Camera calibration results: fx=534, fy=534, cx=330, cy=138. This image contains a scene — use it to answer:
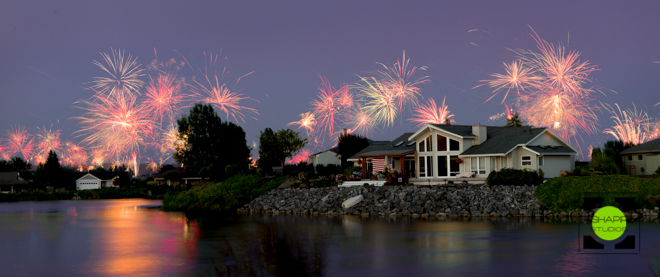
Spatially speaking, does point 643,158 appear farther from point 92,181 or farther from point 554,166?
point 92,181

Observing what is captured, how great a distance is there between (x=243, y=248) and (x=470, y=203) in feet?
55.0

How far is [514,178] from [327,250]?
19386mm

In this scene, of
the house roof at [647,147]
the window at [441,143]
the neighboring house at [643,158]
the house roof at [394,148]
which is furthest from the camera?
the house roof at [647,147]

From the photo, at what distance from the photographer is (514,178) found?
34344 mm

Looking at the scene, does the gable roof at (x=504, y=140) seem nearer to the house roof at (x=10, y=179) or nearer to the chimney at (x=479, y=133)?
the chimney at (x=479, y=133)

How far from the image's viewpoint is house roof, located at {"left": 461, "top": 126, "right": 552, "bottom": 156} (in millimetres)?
40812

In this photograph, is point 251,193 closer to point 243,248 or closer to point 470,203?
point 470,203

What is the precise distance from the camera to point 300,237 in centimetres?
2308

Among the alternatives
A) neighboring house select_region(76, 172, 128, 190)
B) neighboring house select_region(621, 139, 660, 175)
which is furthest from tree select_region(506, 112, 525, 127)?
neighboring house select_region(76, 172, 128, 190)

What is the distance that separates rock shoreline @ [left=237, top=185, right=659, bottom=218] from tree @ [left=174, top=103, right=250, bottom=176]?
4987 cm

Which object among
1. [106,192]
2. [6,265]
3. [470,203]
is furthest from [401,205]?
[106,192]

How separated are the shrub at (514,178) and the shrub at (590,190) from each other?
209cm

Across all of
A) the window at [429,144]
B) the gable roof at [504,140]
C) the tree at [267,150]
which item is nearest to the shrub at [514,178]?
the gable roof at [504,140]

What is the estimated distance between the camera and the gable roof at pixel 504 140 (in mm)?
40750
